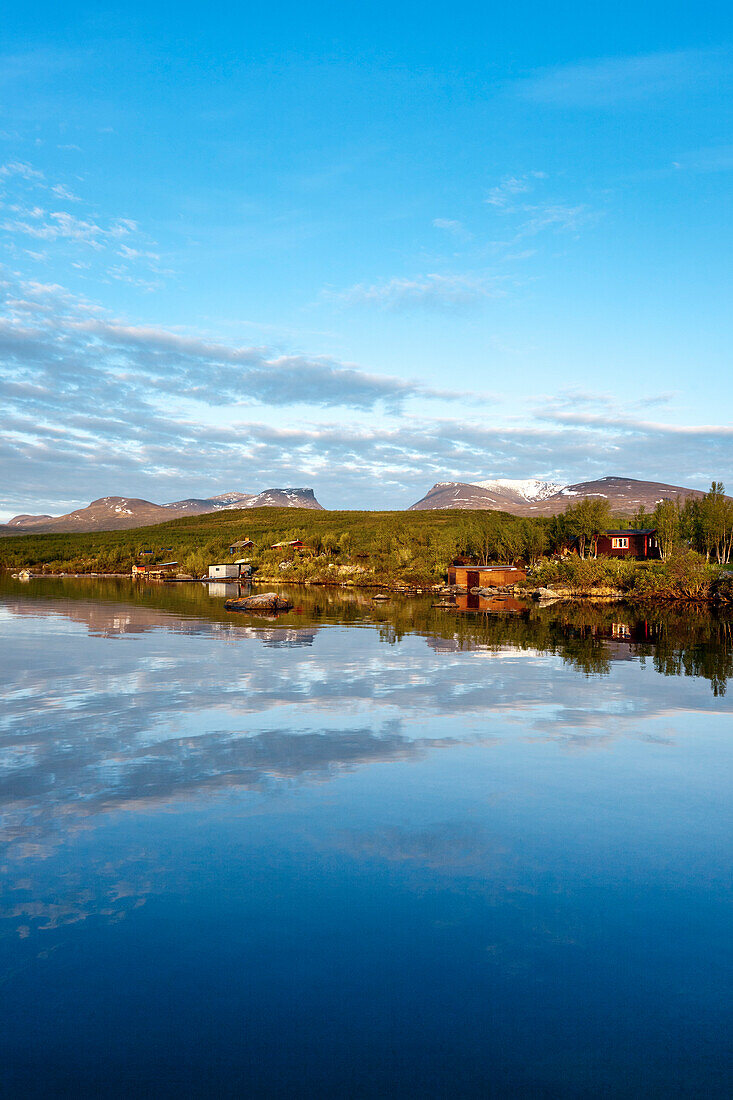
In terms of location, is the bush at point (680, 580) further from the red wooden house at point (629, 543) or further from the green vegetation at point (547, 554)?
the red wooden house at point (629, 543)

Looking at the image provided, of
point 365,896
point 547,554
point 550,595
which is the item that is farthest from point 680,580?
point 365,896

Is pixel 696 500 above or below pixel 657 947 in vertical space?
above

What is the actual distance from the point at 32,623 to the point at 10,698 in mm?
23278

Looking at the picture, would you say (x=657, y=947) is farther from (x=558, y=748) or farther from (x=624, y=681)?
(x=624, y=681)

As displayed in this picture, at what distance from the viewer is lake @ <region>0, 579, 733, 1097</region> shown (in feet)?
19.7

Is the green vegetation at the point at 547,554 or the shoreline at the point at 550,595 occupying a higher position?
the green vegetation at the point at 547,554

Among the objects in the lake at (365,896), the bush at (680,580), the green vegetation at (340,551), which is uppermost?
the green vegetation at (340,551)

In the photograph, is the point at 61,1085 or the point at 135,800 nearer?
the point at 61,1085

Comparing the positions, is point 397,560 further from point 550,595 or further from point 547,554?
point 550,595

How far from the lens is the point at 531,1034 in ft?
20.5

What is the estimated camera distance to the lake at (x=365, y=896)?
599 cm

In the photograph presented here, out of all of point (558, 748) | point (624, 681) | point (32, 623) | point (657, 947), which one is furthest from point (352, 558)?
point (657, 947)

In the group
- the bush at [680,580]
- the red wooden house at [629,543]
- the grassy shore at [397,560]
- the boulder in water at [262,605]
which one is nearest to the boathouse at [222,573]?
the grassy shore at [397,560]

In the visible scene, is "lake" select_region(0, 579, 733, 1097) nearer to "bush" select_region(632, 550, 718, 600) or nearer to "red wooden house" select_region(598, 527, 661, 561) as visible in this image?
"bush" select_region(632, 550, 718, 600)
